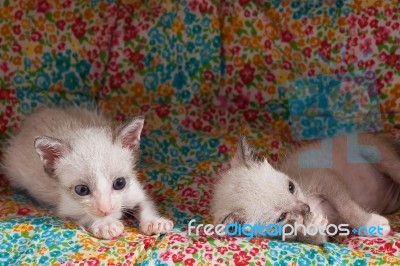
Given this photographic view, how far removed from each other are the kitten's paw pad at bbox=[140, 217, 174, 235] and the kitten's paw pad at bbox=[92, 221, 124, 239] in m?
0.10

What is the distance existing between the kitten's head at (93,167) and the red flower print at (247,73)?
1074mm

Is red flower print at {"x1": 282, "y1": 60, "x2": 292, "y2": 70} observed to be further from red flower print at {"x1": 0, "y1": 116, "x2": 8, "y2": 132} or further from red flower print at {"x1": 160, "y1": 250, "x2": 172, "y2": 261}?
red flower print at {"x1": 0, "y1": 116, "x2": 8, "y2": 132}

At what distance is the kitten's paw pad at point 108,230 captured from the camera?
83.2 inches

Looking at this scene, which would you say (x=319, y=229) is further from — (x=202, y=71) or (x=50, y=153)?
(x=202, y=71)

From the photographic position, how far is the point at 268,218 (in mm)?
2055

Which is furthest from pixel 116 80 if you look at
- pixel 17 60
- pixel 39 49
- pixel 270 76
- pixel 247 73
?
pixel 270 76

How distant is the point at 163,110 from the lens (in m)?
3.18

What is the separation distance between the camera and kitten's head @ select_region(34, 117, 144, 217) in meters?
2.09

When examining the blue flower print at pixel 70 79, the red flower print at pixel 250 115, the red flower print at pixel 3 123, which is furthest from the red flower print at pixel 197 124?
the red flower print at pixel 3 123

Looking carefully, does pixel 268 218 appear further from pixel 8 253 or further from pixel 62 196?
pixel 8 253

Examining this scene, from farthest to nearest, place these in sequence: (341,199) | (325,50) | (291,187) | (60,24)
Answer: (60,24) < (325,50) < (341,199) < (291,187)

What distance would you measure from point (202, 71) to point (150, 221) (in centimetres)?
125

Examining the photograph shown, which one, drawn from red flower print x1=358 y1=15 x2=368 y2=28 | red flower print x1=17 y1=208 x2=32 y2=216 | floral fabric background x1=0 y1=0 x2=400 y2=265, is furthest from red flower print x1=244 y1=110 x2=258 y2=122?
red flower print x1=17 y1=208 x2=32 y2=216

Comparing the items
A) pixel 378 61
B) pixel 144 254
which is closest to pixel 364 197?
pixel 378 61
